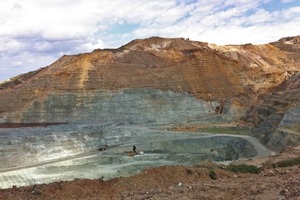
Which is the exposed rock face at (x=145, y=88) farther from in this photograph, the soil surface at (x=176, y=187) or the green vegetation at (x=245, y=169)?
the soil surface at (x=176, y=187)

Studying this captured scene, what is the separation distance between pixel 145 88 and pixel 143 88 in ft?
1.17

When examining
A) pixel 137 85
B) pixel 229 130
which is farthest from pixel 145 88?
pixel 229 130

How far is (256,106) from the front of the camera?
2832 inches

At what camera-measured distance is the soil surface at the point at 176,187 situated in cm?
1549

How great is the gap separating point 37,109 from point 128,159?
116 feet

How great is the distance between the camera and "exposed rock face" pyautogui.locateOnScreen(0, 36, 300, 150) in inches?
3056

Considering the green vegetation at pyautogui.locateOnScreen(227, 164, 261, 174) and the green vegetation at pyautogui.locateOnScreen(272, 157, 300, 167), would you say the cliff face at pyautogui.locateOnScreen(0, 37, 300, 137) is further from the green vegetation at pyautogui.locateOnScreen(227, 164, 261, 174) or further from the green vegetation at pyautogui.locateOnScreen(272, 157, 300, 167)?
the green vegetation at pyautogui.locateOnScreen(227, 164, 261, 174)

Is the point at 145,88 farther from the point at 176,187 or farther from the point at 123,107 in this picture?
the point at 176,187

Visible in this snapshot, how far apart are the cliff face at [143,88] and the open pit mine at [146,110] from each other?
7.0 inches

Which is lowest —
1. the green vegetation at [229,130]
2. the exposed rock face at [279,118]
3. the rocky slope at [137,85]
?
the green vegetation at [229,130]

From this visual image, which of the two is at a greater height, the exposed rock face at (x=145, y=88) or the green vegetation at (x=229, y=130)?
the exposed rock face at (x=145, y=88)

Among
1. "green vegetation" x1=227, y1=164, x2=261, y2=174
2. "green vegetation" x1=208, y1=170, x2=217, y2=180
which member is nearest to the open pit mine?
"green vegetation" x1=227, y1=164, x2=261, y2=174

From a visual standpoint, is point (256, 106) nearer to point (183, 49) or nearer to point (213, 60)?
point (213, 60)

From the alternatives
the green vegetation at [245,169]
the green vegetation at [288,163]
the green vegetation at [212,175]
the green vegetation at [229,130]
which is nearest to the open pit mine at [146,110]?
the green vegetation at [229,130]
